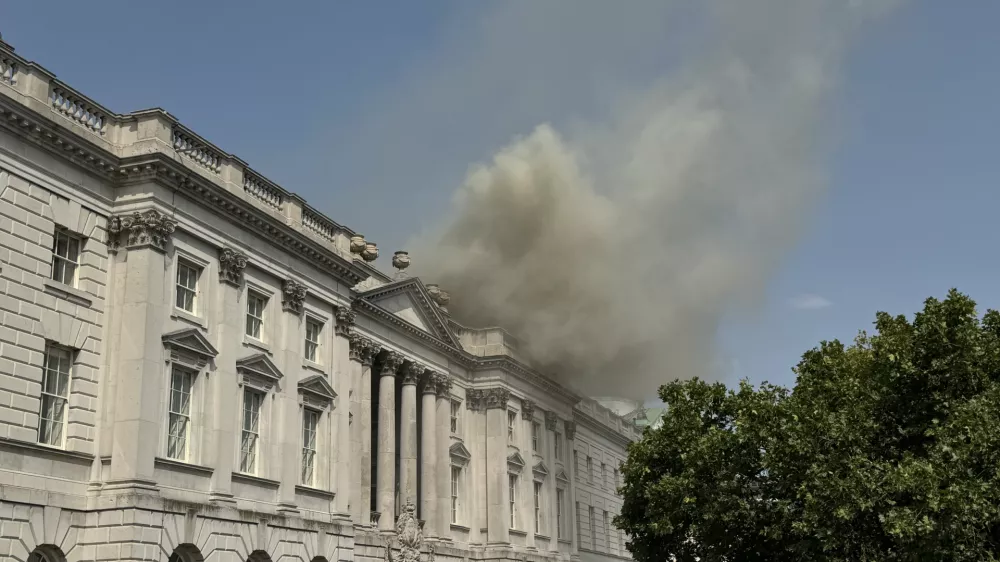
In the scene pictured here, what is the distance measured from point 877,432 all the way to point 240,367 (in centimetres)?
1987

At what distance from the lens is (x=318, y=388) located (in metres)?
35.8

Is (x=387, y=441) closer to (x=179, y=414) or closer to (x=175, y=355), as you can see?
(x=179, y=414)

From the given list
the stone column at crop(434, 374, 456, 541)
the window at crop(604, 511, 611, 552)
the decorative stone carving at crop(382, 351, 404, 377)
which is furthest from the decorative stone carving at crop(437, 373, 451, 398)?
the window at crop(604, 511, 611, 552)

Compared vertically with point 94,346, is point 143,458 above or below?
below

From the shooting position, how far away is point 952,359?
2956 cm

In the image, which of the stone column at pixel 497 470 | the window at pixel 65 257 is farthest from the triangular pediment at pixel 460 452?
the window at pixel 65 257

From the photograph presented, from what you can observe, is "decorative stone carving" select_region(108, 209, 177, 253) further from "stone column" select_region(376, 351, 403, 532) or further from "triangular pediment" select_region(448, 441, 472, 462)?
"triangular pediment" select_region(448, 441, 472, 462)

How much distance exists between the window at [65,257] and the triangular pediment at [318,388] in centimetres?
930

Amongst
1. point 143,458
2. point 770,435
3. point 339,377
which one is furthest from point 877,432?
point 143,458

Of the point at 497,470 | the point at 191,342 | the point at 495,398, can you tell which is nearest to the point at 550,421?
the point at 495,398

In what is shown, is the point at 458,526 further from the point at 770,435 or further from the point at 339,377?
the point at 770,435

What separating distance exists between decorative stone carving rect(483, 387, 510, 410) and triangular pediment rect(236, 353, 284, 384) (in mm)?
21116

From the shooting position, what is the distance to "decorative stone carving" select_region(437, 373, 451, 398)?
49.9m

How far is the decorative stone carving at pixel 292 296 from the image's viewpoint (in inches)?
1373
